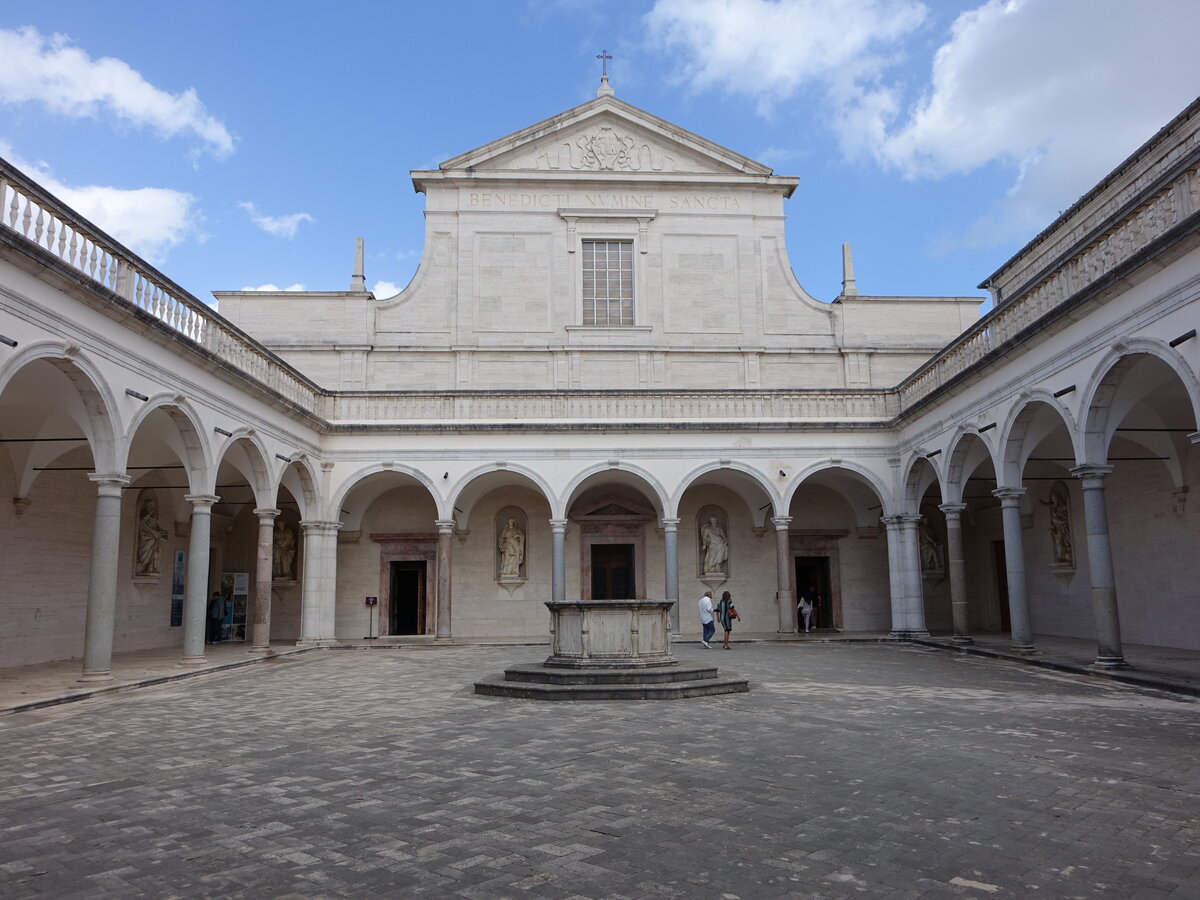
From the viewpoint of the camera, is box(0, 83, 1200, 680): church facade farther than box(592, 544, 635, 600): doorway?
No

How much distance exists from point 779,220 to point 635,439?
9.50m

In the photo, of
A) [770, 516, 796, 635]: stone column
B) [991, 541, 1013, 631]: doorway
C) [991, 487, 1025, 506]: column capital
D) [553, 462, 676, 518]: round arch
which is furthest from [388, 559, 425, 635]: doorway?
[991, 541, 1013, 631]: doorway

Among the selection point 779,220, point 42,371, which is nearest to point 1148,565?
point 779,220

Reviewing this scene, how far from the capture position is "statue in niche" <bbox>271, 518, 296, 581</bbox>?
77.7 feet

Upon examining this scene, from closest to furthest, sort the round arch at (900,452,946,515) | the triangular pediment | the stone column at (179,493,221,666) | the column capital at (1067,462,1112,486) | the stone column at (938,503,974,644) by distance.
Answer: the column capital at (1067,462,1112,486) < the stone column at (179,493,221,666) < the stone column at (938,503,974,644) < the round arch at (900,452,946,515) < the triangular pediment

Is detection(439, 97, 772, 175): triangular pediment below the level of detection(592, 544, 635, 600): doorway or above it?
above

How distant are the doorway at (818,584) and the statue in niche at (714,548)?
2.50m

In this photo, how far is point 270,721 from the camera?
29.7 feet

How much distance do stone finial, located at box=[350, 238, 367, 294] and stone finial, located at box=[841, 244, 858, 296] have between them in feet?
47.5

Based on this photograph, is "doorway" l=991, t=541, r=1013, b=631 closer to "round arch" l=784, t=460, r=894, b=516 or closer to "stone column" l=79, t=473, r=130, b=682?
"round arch" l=784, t=460, r=894, b=516

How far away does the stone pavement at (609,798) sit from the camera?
423cm

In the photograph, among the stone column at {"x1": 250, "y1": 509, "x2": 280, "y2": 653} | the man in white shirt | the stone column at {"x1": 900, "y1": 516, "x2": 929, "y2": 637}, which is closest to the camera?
the stone column at {"x1": 250, "y1": 509, "x2": 280, "y2": 653}

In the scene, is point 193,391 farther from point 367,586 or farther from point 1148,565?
point 1148,565

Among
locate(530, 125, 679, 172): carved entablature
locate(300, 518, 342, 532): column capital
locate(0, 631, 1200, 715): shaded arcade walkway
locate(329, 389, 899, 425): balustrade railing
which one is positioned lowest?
locate(0, 631, 1200, 715): shaded arcade walkway
